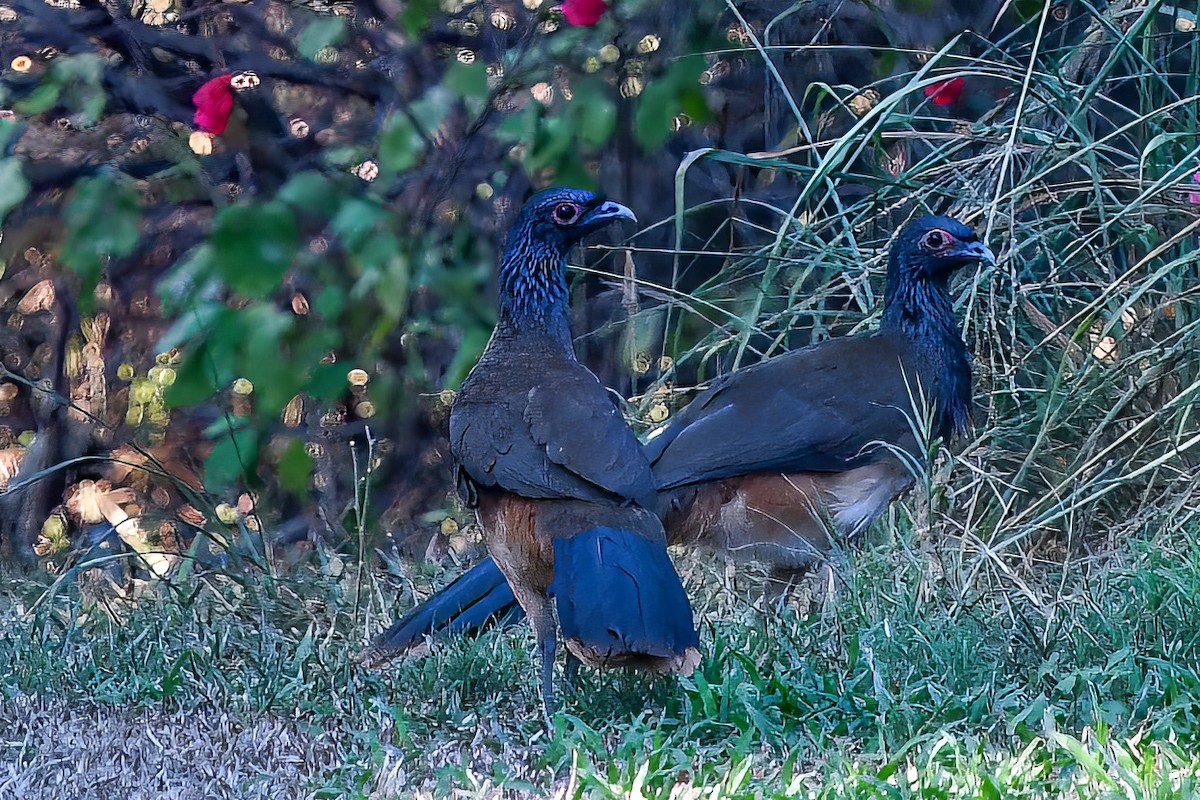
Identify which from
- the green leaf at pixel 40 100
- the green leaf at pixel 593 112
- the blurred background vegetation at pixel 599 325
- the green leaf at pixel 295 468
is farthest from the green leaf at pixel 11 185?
the green leaf at pixel 593 112

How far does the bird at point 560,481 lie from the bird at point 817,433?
0.67 metres

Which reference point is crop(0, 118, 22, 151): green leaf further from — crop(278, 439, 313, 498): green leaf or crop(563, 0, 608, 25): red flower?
crop(563, 0, 608, 25): red flower

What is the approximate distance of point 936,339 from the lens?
4844 mm

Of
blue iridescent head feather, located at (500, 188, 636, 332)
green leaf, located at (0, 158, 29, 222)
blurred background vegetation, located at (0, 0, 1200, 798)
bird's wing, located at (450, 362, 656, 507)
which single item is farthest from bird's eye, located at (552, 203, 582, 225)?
green leaf, located at (0, 158, 29, 222)

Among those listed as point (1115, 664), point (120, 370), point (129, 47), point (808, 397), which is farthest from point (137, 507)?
point (1115, 664)

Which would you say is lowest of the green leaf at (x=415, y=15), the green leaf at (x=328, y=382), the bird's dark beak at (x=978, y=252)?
the green leaf at (x=328, y=382)

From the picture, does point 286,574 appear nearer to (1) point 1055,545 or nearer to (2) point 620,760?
(2) point 620,760

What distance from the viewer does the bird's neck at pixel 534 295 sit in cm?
420

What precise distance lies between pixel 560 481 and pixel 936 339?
1638 mm

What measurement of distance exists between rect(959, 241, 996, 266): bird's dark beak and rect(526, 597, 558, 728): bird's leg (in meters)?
1.65

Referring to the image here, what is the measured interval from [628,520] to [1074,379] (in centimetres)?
152

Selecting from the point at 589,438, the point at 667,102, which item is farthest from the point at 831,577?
the point at 667,102

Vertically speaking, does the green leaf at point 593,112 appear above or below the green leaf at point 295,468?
above

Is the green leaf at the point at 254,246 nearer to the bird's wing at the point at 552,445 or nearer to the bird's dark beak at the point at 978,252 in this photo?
the bird's wing at the point at 552,445
